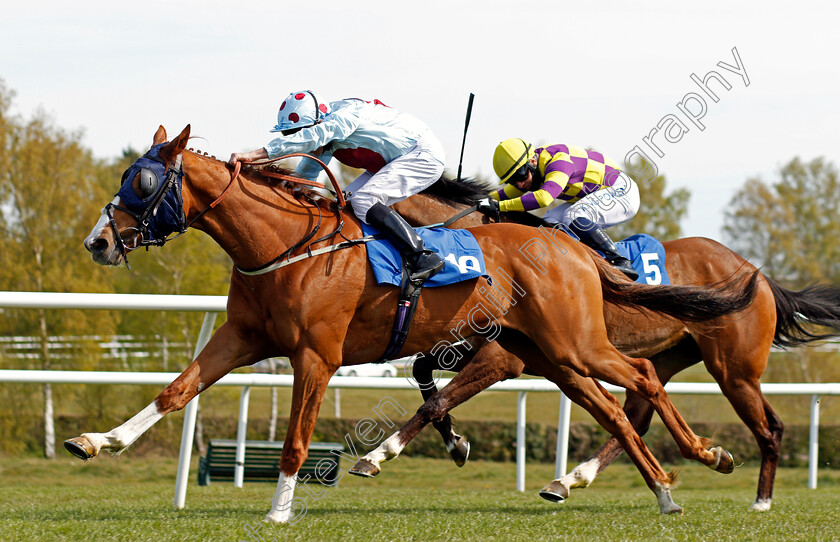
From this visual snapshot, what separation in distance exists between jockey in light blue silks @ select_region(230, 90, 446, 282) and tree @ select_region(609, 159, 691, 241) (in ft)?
88.8

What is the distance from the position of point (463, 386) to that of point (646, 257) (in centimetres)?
150

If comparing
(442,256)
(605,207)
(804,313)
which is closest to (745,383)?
(804,313)

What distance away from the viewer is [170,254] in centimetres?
1811

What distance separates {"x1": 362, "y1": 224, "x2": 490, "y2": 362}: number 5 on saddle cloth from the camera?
410 cm

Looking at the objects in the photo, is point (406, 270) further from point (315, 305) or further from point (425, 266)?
point (315, 305)

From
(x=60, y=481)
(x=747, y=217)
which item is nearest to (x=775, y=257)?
(x=747, y=217)

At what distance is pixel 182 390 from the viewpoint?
3.84m

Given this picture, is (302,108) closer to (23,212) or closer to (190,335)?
(190,335)

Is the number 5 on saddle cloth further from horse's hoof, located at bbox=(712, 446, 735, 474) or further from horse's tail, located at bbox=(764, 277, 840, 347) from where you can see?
horse's tail, located at bbox=(764, 277, 840, 347)

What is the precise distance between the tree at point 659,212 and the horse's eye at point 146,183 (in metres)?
28.2

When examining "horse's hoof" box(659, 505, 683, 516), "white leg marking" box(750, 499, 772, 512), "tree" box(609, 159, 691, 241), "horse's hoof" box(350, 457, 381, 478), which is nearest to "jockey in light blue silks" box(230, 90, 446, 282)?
"horse's hoof" box(350, 457, 381, 478)

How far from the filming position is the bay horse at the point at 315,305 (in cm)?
377

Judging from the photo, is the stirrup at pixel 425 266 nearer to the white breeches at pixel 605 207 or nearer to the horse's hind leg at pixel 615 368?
the horse's hind leg at pixel 615 368

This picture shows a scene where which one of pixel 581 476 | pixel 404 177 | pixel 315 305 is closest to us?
pixel 315 305
